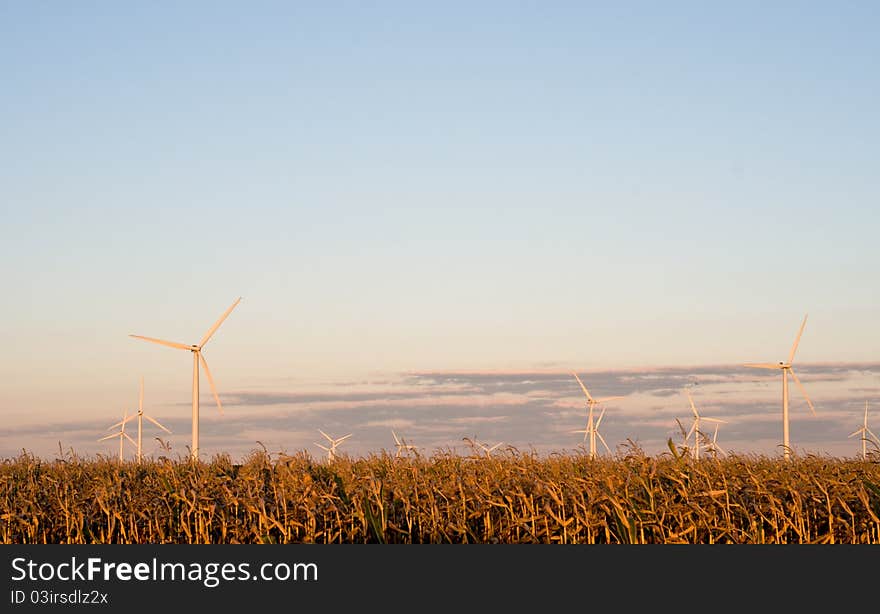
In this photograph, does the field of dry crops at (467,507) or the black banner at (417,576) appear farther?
the field of dry crops at (467,507)

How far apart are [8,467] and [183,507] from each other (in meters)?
8.93

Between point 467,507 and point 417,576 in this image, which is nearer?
point 417,576

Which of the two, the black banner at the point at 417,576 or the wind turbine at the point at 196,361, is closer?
the black banner at the point at 417,576

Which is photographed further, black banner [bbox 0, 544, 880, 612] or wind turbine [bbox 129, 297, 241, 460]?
wind turbine [bbox 129, 297, 241, 460]

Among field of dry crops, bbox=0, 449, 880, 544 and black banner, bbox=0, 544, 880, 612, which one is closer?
black banner, bbox=0, 544, 880, 612

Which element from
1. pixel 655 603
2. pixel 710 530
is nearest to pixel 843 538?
pixel 710 530

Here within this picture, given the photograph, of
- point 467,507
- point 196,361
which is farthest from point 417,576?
point 196,361

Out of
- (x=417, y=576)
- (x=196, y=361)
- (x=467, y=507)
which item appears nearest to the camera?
(x=417, y=576)

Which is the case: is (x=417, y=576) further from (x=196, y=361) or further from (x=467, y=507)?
(x=196, y=361)

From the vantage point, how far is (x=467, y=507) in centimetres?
2477

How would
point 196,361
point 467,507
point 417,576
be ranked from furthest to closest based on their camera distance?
point 196,361 < point 467,507 < point 417,576

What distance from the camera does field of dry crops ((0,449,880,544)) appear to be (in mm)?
23703

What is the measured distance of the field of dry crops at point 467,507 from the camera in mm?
23703

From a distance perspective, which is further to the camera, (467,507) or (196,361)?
(196,361)
